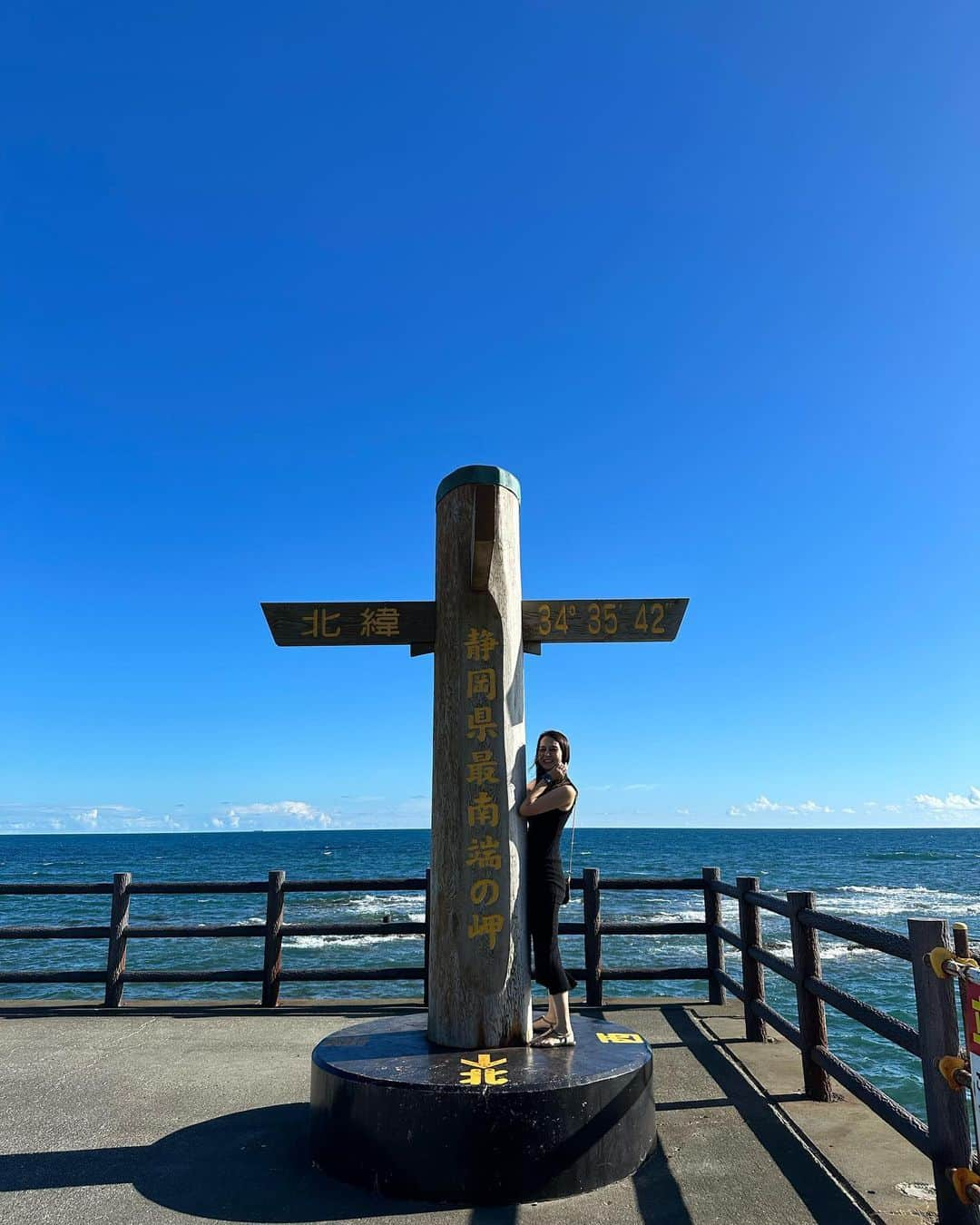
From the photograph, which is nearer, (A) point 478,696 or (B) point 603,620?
(A) point 478,696

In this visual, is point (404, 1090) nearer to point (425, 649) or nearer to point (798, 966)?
point (425, 649)

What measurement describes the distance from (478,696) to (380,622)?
2.25 feet

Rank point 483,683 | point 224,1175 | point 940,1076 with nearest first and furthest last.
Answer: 1. point 940,1076
2. point 224,1175
3. point 483,683

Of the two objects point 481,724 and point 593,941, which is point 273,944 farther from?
point 481,724

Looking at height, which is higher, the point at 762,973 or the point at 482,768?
the point at 482,768

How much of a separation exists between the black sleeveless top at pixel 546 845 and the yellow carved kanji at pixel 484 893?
0.22 m

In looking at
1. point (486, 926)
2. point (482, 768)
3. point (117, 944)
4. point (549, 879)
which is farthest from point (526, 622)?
point (117, 944)

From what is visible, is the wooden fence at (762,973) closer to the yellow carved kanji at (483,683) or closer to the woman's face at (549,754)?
the woman's face at (549,754)

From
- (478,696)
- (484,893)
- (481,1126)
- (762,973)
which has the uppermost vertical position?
(478,696)

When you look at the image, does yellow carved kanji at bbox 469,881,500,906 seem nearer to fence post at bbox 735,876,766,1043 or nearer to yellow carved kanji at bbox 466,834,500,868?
yellow carved kanji at bbox 466,834,500,868

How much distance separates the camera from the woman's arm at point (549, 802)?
3.84 meters

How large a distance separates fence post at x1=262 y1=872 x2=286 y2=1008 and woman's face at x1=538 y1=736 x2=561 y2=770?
3.19 m

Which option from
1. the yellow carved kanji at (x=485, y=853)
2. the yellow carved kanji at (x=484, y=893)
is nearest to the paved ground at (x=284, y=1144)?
the yellow carved kanji at (x=484, y=893)

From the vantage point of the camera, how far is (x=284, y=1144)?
3.61 m
